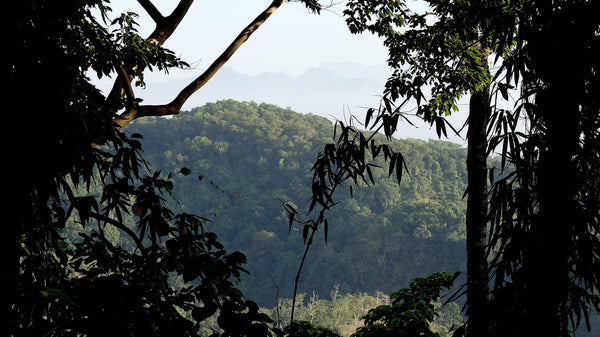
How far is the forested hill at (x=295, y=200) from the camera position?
1422 inches

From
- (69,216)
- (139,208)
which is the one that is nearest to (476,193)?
(139,208)

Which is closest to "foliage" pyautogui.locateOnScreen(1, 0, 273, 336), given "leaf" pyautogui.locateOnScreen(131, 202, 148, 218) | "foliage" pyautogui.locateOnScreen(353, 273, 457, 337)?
"leaf" pyautogui.locateOnScreen(131, 202, 148, 218)

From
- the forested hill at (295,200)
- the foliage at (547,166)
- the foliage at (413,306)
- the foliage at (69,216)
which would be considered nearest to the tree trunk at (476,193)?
the foliage at (413,306)

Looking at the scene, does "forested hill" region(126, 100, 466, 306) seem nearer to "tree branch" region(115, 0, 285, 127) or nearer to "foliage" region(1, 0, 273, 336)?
"tree branch" region(115, 0, 285, 127)

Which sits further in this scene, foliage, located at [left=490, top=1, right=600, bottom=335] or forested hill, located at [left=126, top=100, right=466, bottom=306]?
forested hill, located at [left=126, top=100, right=466, bottom=306]

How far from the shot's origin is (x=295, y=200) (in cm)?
4559

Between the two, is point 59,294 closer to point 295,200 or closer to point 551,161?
point 551,161

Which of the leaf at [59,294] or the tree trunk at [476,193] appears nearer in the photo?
the leaf at [59,294]

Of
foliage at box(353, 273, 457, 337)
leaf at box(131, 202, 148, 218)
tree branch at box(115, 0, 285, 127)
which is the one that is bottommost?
foliage at box(353, 273, 457, 337)

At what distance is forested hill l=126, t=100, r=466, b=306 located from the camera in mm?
36125

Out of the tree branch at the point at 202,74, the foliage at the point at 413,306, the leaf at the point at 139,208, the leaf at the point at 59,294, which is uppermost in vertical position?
the tree branch at the point at 202,74

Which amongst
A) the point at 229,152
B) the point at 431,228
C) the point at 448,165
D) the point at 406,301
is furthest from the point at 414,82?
the point at 229,152

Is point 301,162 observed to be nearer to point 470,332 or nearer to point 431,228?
point 431,228

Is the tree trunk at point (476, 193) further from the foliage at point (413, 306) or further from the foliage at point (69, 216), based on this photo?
the foliage at point (69, 216)
